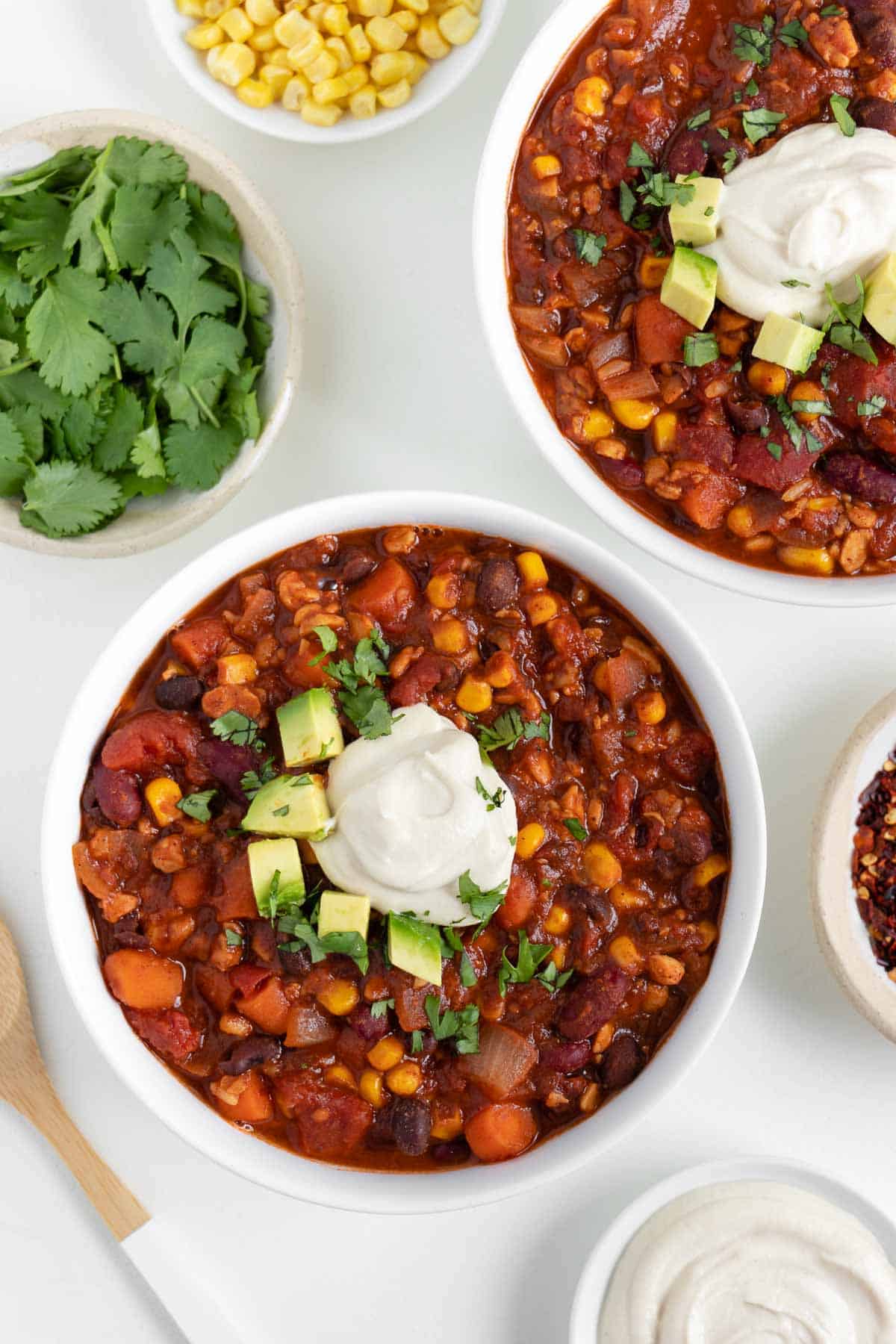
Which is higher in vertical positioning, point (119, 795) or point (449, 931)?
point (119, 795)

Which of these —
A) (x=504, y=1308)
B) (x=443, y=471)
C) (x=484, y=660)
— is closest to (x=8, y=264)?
(x=443, y=471)

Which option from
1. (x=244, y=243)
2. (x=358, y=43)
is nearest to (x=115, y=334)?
(x=244, y=243)

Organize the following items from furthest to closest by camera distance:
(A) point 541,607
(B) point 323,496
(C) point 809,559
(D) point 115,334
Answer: (B) point 323,496 → (D) point 115,334 → (C) point 809,559 → (A) point 541,607

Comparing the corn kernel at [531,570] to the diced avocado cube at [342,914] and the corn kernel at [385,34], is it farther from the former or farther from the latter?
the corn kernel at [385,34]

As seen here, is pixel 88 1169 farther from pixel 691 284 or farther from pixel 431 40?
pixel 431 40

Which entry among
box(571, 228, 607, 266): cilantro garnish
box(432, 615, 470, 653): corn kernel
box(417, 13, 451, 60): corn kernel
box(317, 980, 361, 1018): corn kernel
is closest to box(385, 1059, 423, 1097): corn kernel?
box(317, 980, 361, 1018): corn kernel
